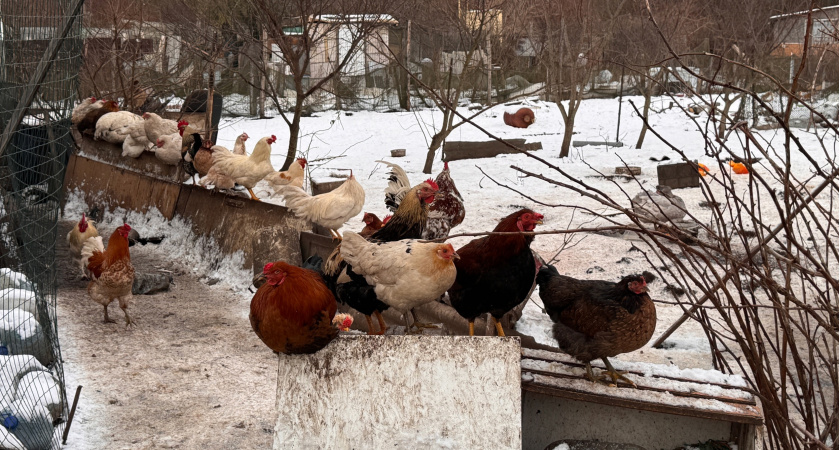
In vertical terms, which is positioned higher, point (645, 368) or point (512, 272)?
point (512, 272)

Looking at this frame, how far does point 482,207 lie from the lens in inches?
407

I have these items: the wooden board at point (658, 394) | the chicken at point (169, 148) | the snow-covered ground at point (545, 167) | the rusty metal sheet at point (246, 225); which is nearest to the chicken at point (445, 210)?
the snow-covered ground at point (545, 167)

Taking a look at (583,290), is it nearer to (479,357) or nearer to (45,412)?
(479,357)

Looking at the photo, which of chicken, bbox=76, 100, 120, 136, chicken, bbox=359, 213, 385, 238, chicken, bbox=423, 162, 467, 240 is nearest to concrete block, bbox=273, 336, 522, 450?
chicken, bbox=359, 213, 385, 238

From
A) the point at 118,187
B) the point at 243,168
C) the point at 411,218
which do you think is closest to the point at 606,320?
the point at 411,218

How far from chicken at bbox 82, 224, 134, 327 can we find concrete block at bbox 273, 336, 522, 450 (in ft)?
10.5

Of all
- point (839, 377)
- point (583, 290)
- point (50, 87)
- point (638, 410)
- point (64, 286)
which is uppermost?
point (50, 87)

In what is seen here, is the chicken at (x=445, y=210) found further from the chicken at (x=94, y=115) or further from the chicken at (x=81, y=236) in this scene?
the chicken at (x=94, y=115)

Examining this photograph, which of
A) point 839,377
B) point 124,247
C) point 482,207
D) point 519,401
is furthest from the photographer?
point 482,207

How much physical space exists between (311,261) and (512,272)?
190 cm

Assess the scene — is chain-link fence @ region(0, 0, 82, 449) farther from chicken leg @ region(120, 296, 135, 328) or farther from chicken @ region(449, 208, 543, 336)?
chicken @ region(449, 208, 543, 336)

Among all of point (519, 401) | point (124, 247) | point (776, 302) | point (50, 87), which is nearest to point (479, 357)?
point (519, 401)

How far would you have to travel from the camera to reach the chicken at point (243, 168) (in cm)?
803

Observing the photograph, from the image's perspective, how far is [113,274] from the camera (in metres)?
6.25
